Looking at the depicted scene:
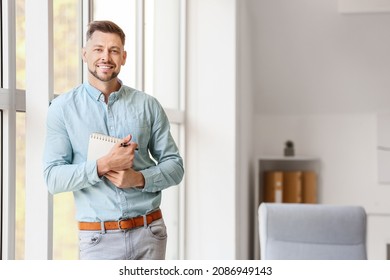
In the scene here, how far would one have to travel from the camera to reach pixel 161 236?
1.30 metres

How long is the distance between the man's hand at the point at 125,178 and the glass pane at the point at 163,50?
974 millimetres

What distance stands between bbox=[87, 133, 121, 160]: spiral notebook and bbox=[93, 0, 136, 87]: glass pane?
1.24 ft

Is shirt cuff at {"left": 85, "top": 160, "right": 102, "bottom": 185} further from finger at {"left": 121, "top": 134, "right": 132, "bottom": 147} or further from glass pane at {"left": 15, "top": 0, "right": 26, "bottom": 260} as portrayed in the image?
glass pane at {"left": 15, "top": 0, "right": 26, "bottom": 260}

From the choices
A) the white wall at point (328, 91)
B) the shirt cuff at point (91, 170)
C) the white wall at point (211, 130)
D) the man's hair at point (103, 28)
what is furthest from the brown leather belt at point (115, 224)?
the white wall at point (328, 91)

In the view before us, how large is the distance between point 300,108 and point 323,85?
0.23 metres

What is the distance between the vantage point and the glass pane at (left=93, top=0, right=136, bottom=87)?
155 centimetres

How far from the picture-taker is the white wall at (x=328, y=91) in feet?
12.5

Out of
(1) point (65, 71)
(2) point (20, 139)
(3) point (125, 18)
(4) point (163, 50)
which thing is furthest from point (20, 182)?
(4) point (163, 50)

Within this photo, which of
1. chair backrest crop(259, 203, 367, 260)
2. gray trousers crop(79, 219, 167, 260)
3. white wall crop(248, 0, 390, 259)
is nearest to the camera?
gray trousers crop(79, 219, 167, 260)

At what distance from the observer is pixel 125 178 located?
118 centimetres

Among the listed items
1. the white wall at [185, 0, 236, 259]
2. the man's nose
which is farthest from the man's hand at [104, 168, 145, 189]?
the white wall at [185, 0, 236, 259]

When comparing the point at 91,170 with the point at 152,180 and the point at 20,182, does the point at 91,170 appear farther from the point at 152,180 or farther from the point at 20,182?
the point at 20,182

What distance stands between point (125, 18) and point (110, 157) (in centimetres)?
71

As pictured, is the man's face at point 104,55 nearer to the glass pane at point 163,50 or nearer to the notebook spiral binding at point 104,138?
the notebook spiral binding at point 104,138
